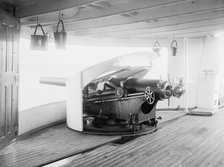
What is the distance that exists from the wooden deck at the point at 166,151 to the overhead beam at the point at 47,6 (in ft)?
8.06

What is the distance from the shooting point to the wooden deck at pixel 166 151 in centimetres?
405

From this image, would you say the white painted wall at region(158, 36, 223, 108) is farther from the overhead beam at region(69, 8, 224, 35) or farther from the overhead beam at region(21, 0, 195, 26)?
the overhead beam at region(21, 0, 195, 26)

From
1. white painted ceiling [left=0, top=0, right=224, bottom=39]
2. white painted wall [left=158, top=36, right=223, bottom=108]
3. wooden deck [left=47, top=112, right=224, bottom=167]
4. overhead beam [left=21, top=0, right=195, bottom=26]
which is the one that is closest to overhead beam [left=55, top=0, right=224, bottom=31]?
white painted ceiling [left=0, top=0, right=224, bottom=39]

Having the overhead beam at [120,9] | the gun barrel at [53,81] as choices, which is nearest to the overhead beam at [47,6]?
the overhead beam at [120,9]

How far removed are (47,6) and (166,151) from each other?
324cm

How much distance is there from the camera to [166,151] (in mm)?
4617

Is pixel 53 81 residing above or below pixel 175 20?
below

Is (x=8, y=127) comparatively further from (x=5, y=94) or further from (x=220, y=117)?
(x=220, y=117)

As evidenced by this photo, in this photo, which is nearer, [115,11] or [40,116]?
[115,11]

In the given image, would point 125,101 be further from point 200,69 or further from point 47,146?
point 200,69

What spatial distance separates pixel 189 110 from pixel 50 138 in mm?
5258

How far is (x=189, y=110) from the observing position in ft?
29.4

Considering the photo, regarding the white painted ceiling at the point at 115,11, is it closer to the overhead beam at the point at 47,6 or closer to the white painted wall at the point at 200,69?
the overhead beam at the point at 47,6

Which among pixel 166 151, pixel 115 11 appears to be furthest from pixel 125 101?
pixel 115 11
